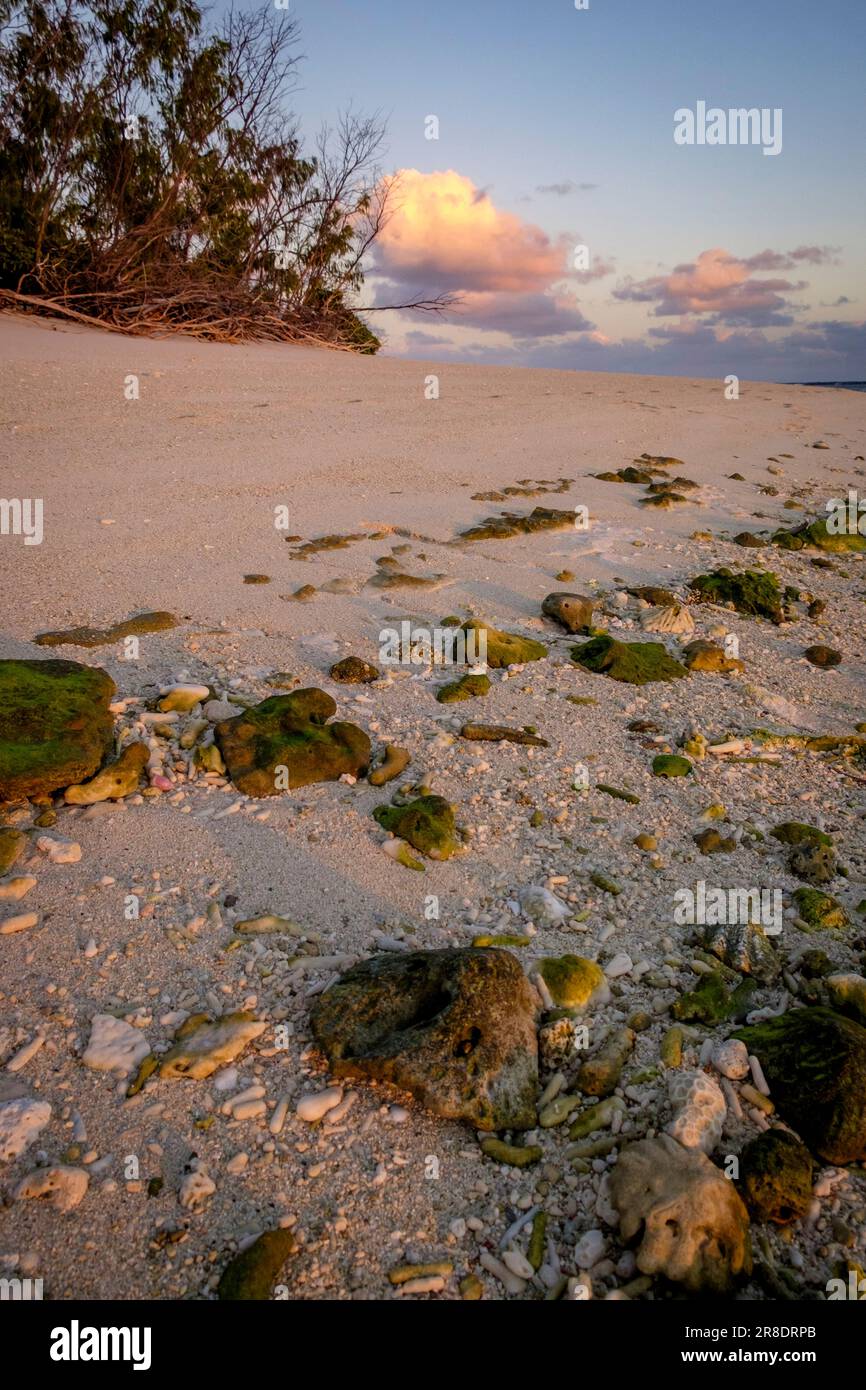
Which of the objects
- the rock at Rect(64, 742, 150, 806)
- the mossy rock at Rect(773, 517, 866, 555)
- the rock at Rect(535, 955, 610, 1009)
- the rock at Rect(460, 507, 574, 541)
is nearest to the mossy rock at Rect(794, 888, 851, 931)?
the rock at Rect(535, 955, 610, 1009)

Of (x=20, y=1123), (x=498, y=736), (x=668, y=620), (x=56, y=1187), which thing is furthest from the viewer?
(x=668, y=620)

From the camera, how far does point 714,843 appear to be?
3.86m

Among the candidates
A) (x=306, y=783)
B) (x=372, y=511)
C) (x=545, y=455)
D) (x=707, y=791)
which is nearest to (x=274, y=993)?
(x=306, y=783)

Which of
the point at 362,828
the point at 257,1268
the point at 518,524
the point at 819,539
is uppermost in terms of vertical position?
the point at 518,524

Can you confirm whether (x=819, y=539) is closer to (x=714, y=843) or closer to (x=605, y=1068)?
(x=714, y=843)

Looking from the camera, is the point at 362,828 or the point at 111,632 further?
the point at 111,632

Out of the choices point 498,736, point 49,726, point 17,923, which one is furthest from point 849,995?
point 49,726

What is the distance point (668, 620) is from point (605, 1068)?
393cm

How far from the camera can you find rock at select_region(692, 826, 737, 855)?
3.85m

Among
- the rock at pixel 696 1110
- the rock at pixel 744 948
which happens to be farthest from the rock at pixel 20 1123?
the rock at pixel 744 948

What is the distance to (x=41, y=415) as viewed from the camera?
960 centimetres

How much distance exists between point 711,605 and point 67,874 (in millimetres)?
4990

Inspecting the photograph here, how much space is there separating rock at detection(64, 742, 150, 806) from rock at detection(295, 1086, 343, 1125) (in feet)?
5.80

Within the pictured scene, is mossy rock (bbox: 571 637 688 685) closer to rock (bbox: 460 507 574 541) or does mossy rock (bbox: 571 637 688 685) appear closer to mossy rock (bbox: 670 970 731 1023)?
rock (bbox: 460 507 574 541)
